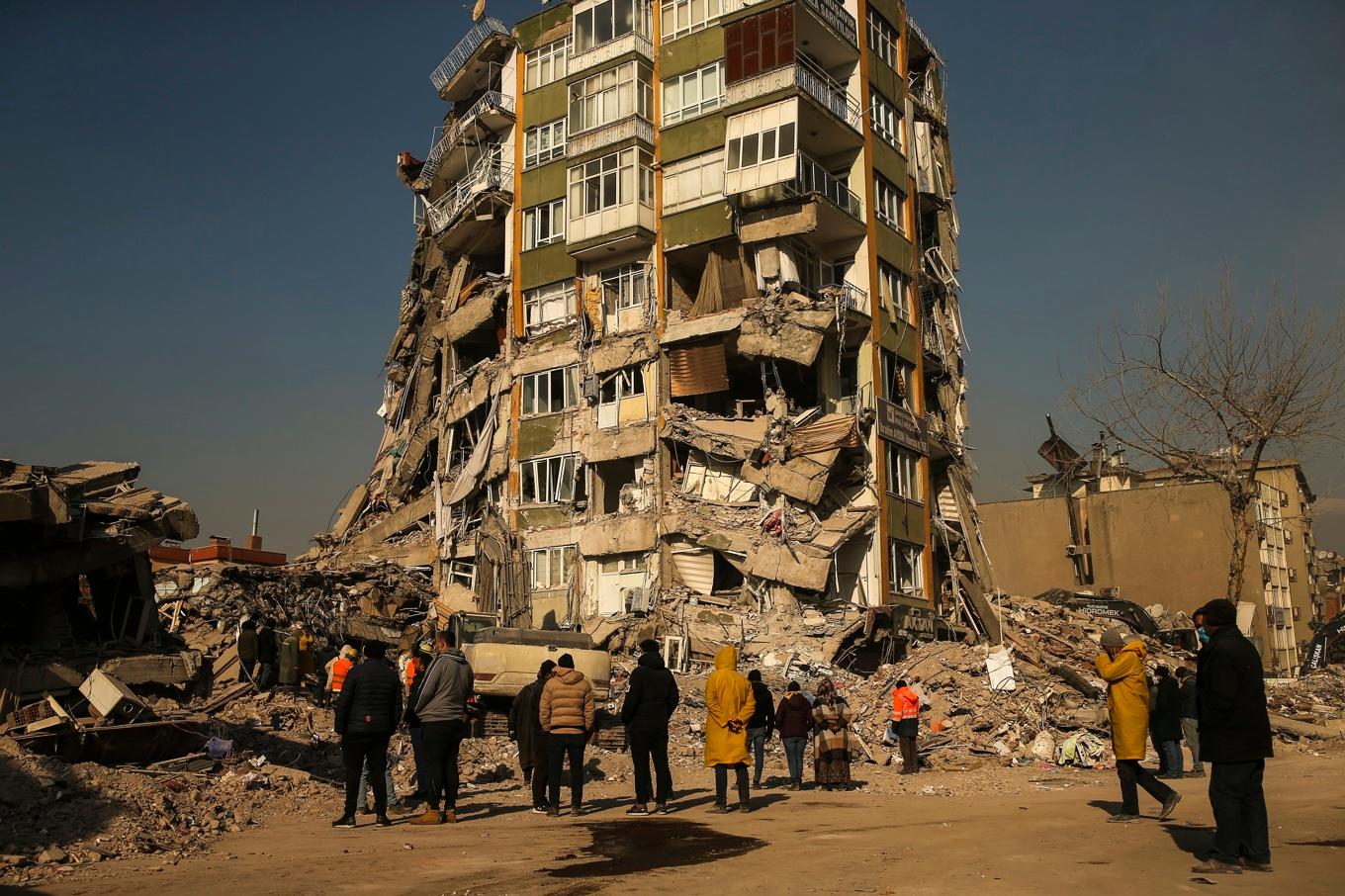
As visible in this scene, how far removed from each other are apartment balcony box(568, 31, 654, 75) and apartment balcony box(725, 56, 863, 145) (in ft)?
14.2

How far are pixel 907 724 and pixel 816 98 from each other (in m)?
24.5

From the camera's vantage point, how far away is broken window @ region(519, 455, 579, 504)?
39.1 m

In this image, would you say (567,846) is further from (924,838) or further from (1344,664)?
(1344,664)

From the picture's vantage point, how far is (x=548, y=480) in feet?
130

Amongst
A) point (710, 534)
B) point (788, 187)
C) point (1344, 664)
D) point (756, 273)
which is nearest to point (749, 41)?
point (788, 187)

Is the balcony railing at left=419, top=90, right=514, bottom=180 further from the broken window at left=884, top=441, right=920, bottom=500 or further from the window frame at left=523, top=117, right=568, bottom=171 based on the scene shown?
the broken window at left=884, top=441, right=920, bottom=500

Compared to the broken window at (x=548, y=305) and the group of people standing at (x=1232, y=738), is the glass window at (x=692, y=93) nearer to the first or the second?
the broken window at (x=548, y=305)

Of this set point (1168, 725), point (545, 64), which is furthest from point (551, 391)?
point (1168, 725)

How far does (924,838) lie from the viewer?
9.36 metres

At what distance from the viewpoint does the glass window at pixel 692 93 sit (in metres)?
39.2

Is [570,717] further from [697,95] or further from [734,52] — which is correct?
[697,95]

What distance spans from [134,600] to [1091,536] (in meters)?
48.5

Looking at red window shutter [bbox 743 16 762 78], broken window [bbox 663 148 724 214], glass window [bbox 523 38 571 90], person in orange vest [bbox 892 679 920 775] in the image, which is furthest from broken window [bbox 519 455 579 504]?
person in orange vest [bbox 892 679 920 775]

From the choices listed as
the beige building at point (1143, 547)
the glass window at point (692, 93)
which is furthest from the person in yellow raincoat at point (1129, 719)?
the beige building at point (1143, 547)
